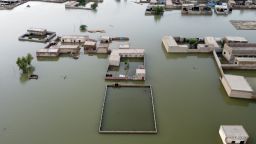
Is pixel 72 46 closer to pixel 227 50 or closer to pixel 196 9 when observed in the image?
pixel 227 50

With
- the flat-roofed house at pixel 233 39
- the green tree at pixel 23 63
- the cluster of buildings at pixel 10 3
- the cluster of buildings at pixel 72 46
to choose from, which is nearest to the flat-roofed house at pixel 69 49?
the cluster of buildings at pixel 72 46

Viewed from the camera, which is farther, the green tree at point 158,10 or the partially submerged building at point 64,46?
the green tree at point 158,10

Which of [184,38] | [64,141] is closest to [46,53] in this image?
[64,141]

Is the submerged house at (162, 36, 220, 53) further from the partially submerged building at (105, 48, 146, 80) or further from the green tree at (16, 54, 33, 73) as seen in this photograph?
the green tree at (16, 54, 33, 73)

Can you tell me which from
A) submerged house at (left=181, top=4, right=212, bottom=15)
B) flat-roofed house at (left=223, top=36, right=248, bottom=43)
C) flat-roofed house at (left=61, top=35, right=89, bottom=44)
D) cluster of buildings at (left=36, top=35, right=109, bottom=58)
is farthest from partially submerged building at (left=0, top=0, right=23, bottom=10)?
flat-roofed house at (left=223, top=36, right=248, bottom=43)

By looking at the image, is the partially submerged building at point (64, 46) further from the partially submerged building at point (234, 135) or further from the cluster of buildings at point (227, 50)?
the partially submerged building at point (234, 135)

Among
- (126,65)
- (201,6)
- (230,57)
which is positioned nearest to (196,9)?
(201,6)
